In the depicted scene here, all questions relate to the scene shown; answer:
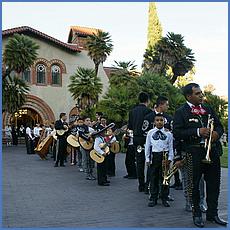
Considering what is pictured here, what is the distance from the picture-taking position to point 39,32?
32.4 metres

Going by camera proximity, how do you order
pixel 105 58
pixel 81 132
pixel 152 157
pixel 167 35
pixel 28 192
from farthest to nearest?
pixel 167 35 < pixel 105 58 < pixel 81 132 < pixel 28 192 < pixel 152 157

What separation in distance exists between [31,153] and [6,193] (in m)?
13.0

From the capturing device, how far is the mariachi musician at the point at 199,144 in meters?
5.04

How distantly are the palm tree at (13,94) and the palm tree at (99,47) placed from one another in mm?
7296

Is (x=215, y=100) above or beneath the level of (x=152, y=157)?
above

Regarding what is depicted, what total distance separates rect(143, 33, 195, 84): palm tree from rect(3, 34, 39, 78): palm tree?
40.4ft

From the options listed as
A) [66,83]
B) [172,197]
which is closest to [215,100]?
[66,83]

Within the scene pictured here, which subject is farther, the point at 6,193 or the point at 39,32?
the point at 39,32

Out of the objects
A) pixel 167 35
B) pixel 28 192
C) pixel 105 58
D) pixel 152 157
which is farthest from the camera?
pixel 167 35

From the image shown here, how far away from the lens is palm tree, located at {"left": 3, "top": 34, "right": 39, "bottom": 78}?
26.6 metres

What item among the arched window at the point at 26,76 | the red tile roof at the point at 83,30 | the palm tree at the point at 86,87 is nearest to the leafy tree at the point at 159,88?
the palm tree at the point at 86,87

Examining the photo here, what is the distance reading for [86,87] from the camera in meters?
29.6

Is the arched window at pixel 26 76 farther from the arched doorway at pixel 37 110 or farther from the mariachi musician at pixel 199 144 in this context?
the mariachi musician at pixel 199 144

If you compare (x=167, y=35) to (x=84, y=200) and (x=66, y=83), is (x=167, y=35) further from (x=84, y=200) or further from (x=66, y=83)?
(x=84, y=200)
